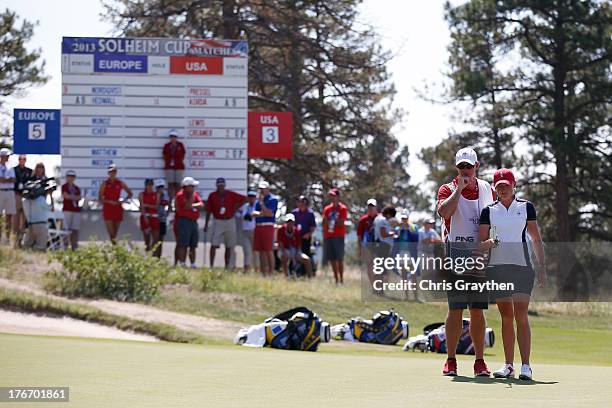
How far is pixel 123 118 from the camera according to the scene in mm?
29312

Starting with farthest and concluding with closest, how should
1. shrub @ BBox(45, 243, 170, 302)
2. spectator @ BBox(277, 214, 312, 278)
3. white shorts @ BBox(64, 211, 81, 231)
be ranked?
1. spectator @ BBox(277, 214, 312, 278)
2. white shorts @ BBox(64, 211, 81, 231)
3. shrub @ BBox(45, 243, 170, 302)

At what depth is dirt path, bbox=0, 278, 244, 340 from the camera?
19.8m

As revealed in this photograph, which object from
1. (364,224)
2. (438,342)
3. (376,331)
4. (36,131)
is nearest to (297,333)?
(438,342)

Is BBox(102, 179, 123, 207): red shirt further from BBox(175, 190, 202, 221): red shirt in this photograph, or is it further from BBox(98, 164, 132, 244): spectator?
BBox(175, 190, 202, 221): red shirt

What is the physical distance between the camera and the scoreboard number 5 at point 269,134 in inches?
1216

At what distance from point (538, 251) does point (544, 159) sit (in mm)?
34335

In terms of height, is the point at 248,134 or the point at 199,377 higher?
the point at 248,134

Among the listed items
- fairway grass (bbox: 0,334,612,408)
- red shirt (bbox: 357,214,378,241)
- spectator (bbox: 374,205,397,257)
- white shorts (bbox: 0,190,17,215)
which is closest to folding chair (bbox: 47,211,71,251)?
white shorts (bbox: 0,190,17,215)

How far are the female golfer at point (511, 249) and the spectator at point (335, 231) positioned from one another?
15595 mm

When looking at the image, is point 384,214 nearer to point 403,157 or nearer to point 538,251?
point 538,251

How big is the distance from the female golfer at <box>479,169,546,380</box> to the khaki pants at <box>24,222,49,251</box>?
56.2 ft

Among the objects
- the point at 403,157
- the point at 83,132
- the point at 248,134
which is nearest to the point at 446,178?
the point at 248,134

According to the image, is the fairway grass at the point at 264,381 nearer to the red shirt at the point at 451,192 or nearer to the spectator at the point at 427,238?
the red shirt at the point at 451,192

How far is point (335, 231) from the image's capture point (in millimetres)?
26953
